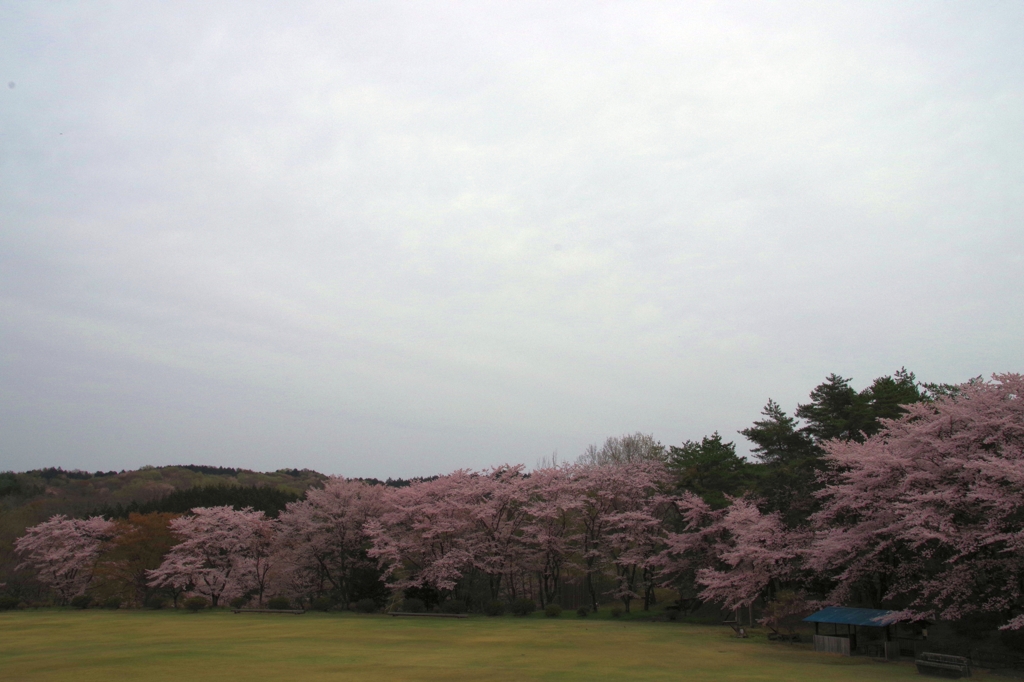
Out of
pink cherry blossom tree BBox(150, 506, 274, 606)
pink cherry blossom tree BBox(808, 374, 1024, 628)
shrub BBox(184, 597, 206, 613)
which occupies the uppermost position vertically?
pink cherry blossom tree BBox(808, 374, 1024, 628)

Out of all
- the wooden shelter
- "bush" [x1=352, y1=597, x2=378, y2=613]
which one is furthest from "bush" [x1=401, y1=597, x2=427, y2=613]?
the wooden shelter

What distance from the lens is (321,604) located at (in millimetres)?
48062

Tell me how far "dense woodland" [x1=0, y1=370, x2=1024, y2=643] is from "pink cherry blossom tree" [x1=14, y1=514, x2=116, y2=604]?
0.16 m

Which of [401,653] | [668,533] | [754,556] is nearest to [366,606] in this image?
[668,533]

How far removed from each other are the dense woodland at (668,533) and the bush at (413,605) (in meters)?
0.80

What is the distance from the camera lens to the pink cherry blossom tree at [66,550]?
180 ft

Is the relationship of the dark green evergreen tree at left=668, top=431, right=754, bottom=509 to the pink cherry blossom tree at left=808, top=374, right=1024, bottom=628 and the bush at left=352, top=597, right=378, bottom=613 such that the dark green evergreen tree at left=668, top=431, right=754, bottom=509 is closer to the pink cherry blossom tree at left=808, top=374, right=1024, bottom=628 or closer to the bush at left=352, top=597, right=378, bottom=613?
the pink cherry blossom tree at left=808, top=374, right=1024, bottom=628

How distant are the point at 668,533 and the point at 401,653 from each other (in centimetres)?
2371

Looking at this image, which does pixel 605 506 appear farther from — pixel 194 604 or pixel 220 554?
pixel 220 554

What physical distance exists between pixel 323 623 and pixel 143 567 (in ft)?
79.2

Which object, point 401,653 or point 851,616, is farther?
point 851,616

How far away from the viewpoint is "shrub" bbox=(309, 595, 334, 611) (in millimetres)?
48000

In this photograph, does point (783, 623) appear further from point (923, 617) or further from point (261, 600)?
point (261, 600)

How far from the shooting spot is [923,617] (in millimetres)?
24922
